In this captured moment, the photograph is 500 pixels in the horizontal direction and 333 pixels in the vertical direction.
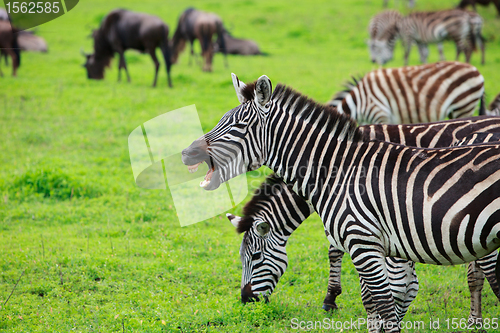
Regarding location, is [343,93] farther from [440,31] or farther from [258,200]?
[440,31]

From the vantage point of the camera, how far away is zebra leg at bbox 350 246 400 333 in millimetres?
3750

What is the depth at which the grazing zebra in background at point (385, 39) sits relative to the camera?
60.4ft

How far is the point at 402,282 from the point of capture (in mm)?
4707

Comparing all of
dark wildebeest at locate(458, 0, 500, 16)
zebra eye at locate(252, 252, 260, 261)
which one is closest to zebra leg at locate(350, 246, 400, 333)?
zebra eye at locate(252, 252, 260, 261)

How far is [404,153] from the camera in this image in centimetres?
393

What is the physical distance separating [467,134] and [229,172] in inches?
113

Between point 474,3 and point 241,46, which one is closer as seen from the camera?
point 241,46

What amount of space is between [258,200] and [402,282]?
184 centimetres

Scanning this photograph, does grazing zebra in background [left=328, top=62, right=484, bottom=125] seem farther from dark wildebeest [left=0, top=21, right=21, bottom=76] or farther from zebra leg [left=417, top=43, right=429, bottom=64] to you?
dark wildebeest [left=0, top=21, right=21, bottom=76]

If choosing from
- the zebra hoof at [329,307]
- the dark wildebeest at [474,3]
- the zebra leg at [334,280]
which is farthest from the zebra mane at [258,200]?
the dark wildebeest at [474,3]

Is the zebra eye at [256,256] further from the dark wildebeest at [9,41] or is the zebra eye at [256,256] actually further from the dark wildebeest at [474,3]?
the dark wildebeest at [474,3]

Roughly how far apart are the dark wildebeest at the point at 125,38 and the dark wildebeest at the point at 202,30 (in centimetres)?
259

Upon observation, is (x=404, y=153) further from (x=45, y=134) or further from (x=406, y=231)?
(x=45, y=134)

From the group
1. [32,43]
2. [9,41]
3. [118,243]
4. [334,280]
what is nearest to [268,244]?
[334,280]
